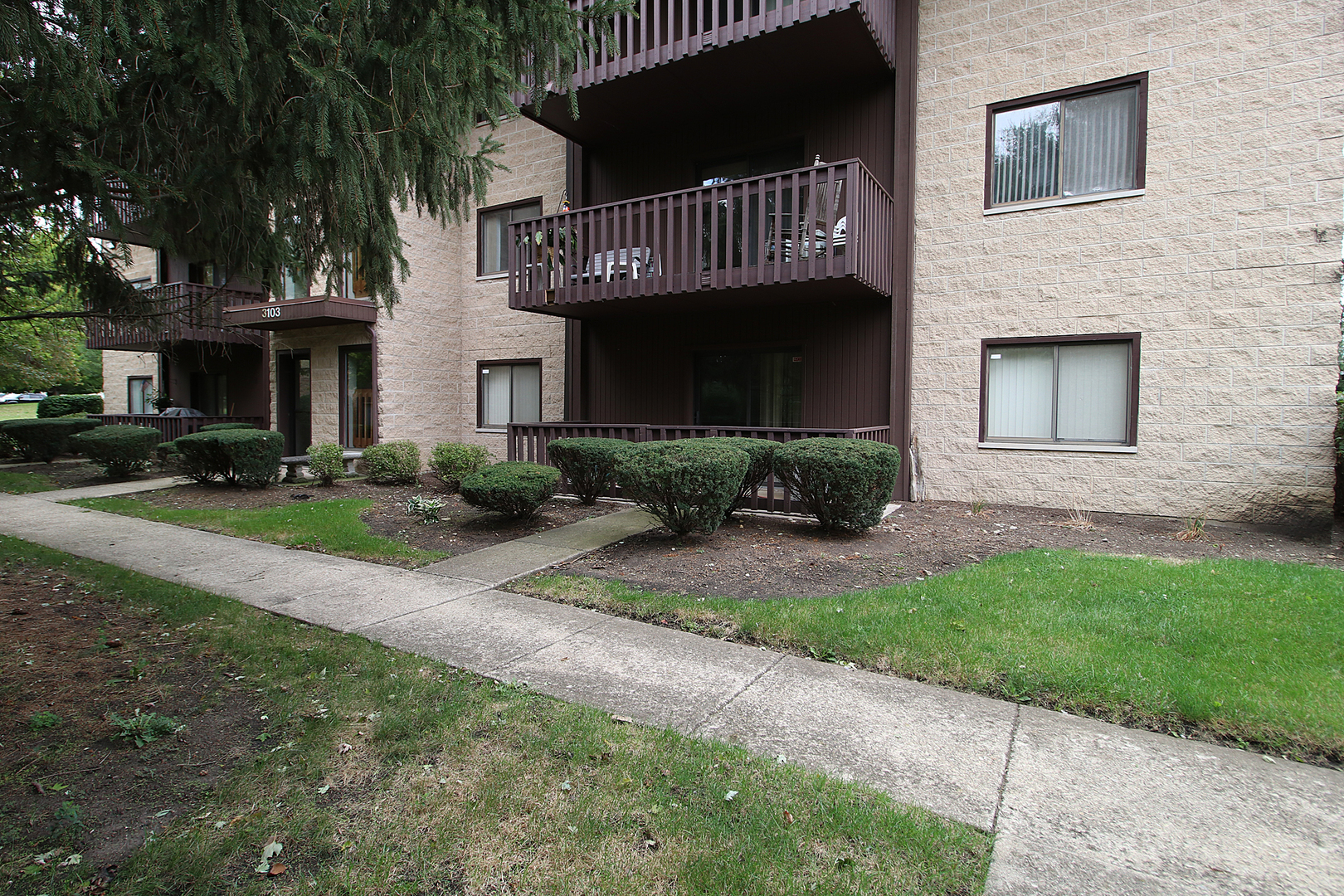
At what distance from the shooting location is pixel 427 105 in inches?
173

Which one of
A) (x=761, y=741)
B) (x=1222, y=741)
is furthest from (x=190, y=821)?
(x=1222, y=741)

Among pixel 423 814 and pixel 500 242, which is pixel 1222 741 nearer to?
pixel 423 814

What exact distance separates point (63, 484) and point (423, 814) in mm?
15056

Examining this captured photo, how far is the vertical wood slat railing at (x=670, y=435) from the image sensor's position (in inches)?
348

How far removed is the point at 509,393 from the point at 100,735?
472 inches

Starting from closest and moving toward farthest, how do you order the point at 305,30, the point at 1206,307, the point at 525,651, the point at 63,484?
1. the point at 305,30
2. the point at 525,651
3. the point at 1206,307
4. the point at 63,484

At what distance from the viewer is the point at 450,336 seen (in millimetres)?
15289

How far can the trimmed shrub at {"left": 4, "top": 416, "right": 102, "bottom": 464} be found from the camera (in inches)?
637

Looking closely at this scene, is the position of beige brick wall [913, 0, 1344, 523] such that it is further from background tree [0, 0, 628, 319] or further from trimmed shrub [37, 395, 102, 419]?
trimmed shrub [37, 395, 102, 419]

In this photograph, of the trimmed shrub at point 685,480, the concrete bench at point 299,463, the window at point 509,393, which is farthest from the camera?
the window at point 509,393

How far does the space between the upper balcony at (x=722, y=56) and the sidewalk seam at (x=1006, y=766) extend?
8.39 m

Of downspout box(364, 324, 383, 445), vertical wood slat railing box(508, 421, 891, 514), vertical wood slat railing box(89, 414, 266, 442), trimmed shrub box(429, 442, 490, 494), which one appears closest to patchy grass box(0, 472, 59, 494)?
vertical wood slat railing box(89, 414, 266, 442)

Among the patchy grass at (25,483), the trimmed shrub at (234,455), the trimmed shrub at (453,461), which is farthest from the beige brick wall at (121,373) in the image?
the trimmed shrub at (453,461)

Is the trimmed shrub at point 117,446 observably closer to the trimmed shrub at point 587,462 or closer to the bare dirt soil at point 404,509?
the bare dirt soil at point 404,509
